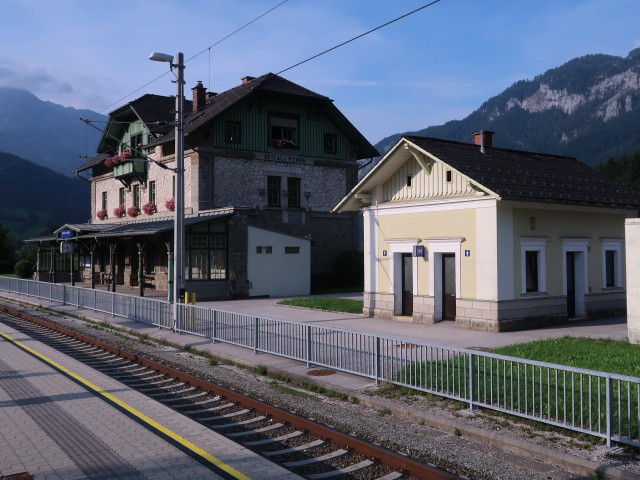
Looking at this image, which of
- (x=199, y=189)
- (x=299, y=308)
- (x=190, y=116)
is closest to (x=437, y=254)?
(x=299, y=308)

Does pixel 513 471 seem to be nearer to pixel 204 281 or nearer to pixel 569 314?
pixel 569 314

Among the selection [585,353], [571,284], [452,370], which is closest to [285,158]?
[571,284]

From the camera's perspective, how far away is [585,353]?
12547 millimetres

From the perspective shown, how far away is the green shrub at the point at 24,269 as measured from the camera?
49.7 m

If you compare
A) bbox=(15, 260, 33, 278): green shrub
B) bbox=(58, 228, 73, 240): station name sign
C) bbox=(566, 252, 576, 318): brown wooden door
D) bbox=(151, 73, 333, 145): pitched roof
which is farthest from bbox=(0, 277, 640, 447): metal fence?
bbox=(15, 260, 33, 278): green shrub

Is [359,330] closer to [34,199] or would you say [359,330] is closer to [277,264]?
[277,264]

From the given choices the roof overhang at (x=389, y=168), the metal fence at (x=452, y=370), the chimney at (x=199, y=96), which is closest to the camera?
the metal fence at (x=452, y=370)

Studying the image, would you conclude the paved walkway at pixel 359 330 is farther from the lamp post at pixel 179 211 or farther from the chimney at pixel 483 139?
the chimney at pixel 483 139

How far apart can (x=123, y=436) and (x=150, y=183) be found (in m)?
33.2

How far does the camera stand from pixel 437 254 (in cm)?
1895

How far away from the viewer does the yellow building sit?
57.0 feet

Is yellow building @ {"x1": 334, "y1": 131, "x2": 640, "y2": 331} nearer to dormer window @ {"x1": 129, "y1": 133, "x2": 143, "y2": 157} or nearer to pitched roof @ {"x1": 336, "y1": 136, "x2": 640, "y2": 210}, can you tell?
pitched roof @ {"x1": 336, "y1": 136, "x2": 640, "y2": 210}

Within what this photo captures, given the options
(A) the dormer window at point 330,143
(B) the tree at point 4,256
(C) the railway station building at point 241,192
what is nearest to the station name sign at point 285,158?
(C) the railway station building at point 241,192

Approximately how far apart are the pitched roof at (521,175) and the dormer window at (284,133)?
14477 millimetres
